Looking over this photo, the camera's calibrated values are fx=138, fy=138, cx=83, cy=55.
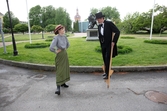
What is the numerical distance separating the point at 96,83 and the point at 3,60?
229 inches

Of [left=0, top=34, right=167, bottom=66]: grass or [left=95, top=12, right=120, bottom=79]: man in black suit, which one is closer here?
[left=95, top=12, right=120, bottom=79]: man in black suit

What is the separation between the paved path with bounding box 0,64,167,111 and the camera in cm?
313

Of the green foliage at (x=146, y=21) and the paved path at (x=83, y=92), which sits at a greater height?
the green foliage at (x=146, y=21)

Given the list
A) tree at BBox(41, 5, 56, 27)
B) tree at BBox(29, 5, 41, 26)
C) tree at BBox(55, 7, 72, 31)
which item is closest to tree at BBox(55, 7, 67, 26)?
tree at BBox(55, 7, 72, 31)

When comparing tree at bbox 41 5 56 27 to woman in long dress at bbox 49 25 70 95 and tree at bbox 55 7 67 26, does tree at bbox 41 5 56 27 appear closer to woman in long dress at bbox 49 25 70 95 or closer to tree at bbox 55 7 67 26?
tree at bbox 55 7 67 26

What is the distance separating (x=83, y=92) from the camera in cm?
386

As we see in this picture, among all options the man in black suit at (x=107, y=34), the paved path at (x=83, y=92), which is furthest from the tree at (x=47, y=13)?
the man in black suit at (x=107, y=34)

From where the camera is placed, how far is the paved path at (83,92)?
313cm

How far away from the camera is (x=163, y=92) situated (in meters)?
3.72

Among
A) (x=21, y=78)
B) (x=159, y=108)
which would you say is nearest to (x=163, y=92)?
(x=159, y=108)

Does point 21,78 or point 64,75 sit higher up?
point 64,75

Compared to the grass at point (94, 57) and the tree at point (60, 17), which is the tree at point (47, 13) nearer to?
the tree at point (60, 17)

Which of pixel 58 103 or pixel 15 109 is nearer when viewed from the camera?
pixel 15 109

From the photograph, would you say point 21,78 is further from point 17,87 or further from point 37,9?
point 37,9
